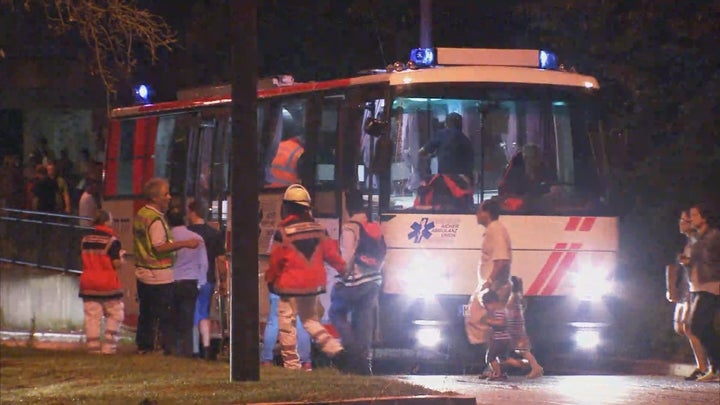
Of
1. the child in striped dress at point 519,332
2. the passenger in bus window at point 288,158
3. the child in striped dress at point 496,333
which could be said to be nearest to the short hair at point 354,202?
the passenger in bus window at point 288,158

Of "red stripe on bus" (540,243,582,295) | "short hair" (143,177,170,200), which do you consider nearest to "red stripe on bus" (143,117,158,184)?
"short hair" (143,177,170,200)

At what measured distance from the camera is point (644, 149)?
53.0ft

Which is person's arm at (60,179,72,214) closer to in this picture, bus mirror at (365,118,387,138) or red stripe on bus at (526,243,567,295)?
bus mirror at (365,118,387,138)

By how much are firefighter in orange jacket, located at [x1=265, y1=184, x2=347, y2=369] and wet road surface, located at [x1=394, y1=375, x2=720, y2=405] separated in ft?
4.15

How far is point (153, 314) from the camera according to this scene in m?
15.4

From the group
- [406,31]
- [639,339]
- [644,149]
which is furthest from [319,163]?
[406,31]

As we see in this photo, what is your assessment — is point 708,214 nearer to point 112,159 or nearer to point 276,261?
point 276,261

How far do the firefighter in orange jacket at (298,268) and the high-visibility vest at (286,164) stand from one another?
6.68 feet

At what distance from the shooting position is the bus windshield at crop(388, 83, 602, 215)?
14273 mm

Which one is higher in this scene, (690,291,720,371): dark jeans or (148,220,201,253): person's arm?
(148,220,201,253): person's arm

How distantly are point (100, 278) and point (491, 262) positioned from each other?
4487mm

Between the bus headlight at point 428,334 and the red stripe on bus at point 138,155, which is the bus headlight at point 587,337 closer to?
the bus headlight at point 428,334

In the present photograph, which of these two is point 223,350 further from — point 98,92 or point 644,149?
point 98,92

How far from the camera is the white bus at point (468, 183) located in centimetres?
1422
